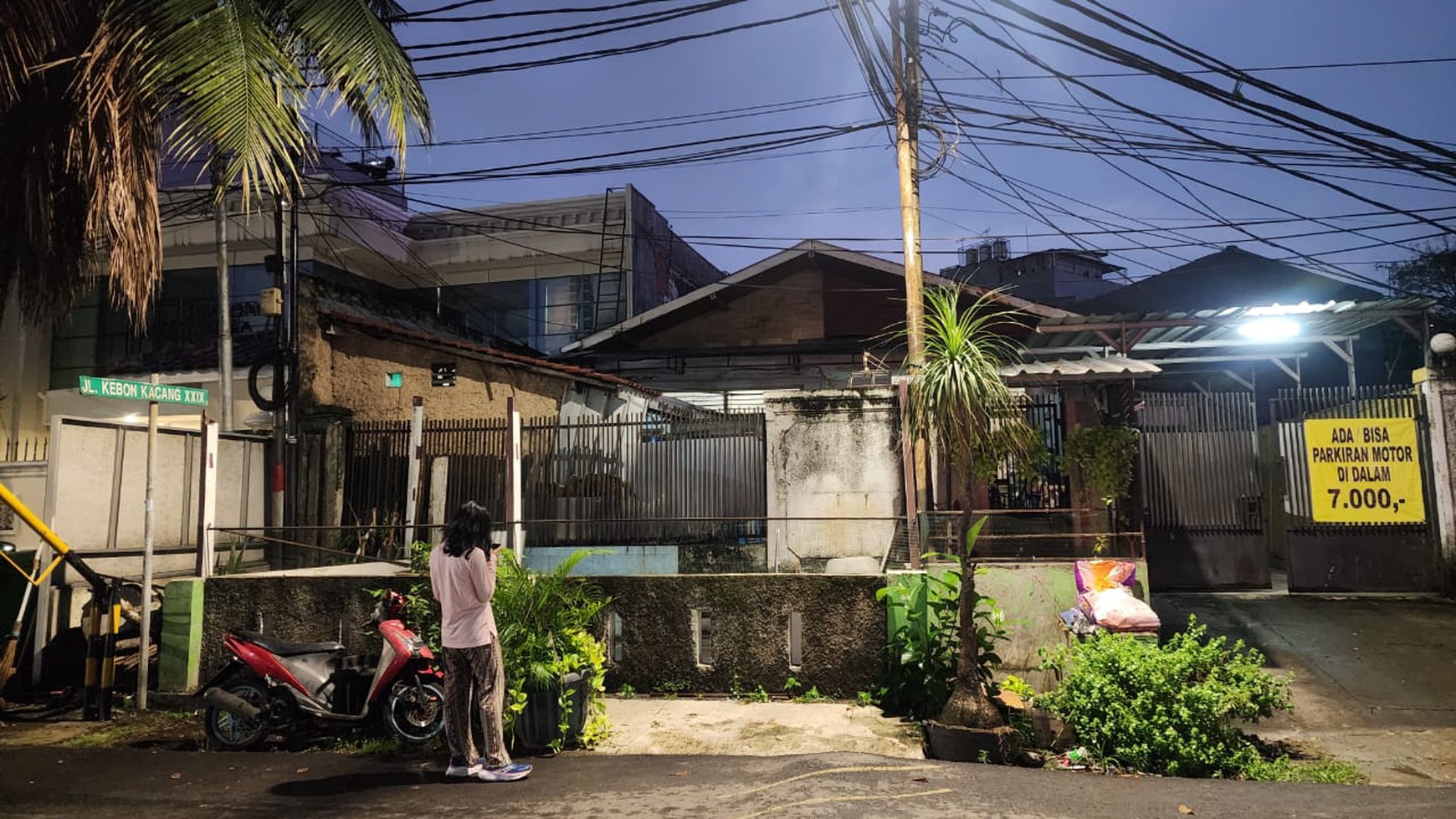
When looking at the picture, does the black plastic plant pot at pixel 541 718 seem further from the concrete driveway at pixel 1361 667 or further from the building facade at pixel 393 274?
the building facade at pixel 393 274

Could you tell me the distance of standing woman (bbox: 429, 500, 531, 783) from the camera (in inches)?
223

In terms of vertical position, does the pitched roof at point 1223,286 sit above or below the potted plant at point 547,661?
above

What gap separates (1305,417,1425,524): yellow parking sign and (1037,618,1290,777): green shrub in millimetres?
5180

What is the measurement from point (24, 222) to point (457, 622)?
4579 mm

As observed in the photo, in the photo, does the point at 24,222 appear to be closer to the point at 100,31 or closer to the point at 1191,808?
the point at 100,31

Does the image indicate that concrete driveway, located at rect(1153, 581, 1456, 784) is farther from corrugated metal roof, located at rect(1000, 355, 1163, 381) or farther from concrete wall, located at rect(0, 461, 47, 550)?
concrete wall, located at rect(0, 461, 47, 550)

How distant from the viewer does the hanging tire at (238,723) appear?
671 cm

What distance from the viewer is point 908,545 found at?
856cm

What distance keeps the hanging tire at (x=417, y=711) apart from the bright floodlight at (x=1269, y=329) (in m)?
11.3

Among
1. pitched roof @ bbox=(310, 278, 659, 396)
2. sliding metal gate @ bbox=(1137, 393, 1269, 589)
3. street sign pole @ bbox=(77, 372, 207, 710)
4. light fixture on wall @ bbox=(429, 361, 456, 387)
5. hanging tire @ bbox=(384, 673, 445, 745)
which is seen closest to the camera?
hanging tire @ bbox=(384, 673, 445, 745)

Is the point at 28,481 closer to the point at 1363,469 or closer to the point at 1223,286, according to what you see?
the point at 1363,469

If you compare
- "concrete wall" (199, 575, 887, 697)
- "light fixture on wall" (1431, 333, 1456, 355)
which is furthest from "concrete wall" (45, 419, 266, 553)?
"light fixture on wall" (1431, 333, 1456, 355)

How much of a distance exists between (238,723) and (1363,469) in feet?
39.2

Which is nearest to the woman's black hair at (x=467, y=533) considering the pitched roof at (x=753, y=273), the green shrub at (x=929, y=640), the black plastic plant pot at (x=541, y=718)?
the black plastic plant pot at (x=541, y=718)
